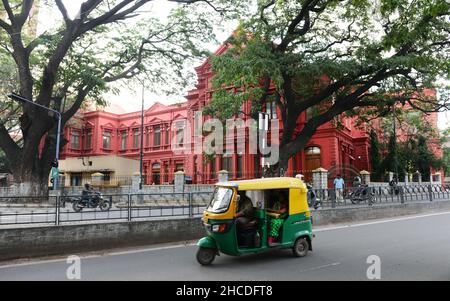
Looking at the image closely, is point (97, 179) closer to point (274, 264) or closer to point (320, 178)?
point (320, 178)

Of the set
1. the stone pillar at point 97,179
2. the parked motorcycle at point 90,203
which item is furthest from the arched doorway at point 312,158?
the parked motorcycle at point 90,203

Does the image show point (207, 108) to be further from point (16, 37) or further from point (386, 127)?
point (386, 127)

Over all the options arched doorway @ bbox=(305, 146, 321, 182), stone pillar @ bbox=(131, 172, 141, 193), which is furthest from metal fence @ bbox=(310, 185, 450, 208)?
stone pillar @ bbox=(131, 172, 141, 193)

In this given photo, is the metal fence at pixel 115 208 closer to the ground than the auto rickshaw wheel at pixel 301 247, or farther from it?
farther from it

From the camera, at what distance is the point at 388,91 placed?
20.7 m

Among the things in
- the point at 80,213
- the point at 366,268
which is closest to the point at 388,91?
the point at 366,268

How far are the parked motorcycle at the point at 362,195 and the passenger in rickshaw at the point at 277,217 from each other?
35.0ft

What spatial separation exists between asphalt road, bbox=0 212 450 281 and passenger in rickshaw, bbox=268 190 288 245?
0.54m

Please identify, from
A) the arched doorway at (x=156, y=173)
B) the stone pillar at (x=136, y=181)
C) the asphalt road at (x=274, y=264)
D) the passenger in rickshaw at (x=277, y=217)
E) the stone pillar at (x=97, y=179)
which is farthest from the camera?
the arched doorway at (x=156, y=173)

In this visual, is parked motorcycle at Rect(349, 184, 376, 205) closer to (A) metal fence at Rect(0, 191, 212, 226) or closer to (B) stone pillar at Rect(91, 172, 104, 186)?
(A) metal fence at Rect(0, 191, 212, 226)

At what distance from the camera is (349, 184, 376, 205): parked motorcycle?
1750cm

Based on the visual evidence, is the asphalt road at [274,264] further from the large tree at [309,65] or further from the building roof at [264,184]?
the large tree at [309,65]

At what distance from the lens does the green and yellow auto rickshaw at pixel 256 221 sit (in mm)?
7320

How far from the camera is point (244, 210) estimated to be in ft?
25.1
